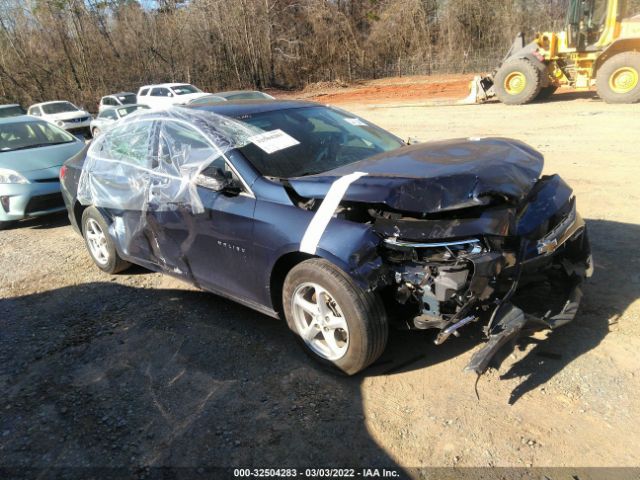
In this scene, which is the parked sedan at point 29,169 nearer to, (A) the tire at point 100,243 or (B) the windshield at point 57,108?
(A) the tire at point 100,243

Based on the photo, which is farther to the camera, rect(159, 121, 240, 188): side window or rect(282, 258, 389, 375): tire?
rect(159, 121, 240, 188): side window

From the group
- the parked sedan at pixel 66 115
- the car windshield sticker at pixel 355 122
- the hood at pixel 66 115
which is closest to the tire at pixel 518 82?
the car windshield sticker at pixel 355 122

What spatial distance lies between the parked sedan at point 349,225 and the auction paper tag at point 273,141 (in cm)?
2

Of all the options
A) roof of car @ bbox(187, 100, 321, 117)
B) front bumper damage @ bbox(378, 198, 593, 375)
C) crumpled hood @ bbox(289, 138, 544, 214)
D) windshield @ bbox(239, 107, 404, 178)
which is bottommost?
front bumper damage @ bbox(378, 198, 593, 375)

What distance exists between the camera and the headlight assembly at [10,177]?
23.9 ft

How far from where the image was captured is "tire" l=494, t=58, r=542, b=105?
1560 centimetres

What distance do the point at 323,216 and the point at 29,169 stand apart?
6.29 m

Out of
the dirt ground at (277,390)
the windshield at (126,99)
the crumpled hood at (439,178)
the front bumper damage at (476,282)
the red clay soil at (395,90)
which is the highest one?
the crumpled hood at (439,178)

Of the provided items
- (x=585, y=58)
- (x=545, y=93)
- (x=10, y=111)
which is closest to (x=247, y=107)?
(x=585, y=58)

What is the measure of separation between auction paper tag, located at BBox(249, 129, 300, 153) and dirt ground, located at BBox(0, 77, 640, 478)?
1415 millimetres

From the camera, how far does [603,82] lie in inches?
568

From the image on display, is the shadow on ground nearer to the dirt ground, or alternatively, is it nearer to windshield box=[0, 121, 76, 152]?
the dirt ground

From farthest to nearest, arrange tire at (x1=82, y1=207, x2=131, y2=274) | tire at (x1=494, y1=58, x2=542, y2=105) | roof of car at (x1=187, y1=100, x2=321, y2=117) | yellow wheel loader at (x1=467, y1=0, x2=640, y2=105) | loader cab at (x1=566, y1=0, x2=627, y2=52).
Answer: tire at (x1=494, y1=58, x2=542, y2=105) < loader cab at (x1=566, y1=0, x2=627, y2=52) < yellow wheel loader at (x1=467, y1=0, x2=640, y2=105) < tire at (x1=82, y1=207, x2=131, y2=274) < roof of car at (x1=187, y1=100, x2=321, y2=117)

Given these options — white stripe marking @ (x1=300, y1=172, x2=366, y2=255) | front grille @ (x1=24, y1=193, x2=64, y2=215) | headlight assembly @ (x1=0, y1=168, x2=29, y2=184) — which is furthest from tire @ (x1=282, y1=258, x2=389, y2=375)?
headlight assembly @ (x1=0, y1=168, x2=29, y2=184)
